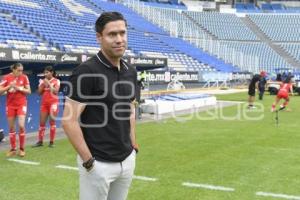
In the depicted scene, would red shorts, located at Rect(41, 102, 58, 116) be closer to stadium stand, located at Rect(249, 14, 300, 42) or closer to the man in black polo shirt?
the man in black polo shirt

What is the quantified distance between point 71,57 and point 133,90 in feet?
38.9

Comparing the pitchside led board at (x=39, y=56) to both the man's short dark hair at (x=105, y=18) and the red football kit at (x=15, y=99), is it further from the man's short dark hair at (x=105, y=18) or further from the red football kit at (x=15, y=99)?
the man's short dark hair at (x=105, y=18)

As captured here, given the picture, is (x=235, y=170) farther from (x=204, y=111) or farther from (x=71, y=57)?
Result: (x=204, y=111)

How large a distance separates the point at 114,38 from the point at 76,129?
754mm

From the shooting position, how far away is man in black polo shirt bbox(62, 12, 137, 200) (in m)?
3.37

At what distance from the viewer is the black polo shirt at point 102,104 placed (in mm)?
3367

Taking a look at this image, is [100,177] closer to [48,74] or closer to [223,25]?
[48,74]

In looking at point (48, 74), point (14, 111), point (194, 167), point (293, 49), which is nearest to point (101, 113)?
point (194, 167)

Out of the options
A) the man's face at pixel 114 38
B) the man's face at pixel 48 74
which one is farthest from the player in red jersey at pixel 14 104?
the man's face at pixel 114 38

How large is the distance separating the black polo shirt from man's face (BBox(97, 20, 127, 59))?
9 centimetres

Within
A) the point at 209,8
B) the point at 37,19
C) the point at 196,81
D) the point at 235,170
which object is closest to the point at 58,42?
the point at 37,19

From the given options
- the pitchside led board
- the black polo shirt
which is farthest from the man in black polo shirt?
the pitchside led board

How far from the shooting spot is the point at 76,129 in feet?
11.0

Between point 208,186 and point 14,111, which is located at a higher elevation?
point 14,111
